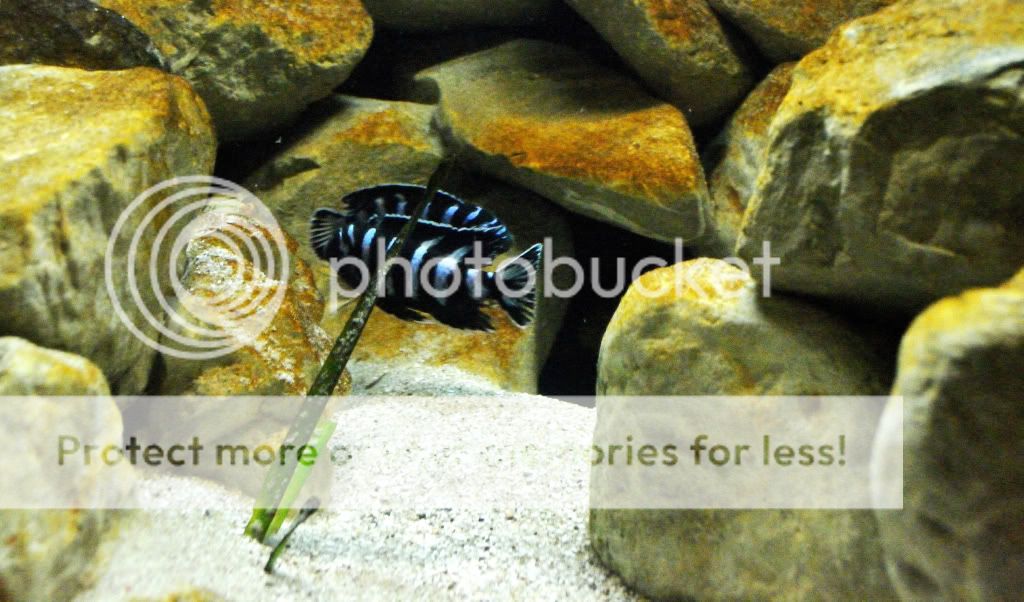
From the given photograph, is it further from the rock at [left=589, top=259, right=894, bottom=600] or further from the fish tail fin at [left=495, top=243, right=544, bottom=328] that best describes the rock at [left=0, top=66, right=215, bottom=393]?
the fish tail fin at [left=495, top=243, right=544, bottom=328]

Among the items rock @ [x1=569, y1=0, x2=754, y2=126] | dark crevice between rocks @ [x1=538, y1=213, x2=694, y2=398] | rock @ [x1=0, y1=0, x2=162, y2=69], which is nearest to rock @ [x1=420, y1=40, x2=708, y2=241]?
rock @ [x1=569, y1=0, x2=754, y2=126]

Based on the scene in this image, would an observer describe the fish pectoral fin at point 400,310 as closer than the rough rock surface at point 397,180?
Yes

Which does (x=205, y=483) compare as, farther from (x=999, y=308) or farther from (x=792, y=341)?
(x=999, y=308)

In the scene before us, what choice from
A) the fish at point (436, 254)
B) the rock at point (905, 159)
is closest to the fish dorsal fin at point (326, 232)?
the fish at point (436, 254)

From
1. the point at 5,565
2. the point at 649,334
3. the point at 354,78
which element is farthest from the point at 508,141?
the point at 5,565

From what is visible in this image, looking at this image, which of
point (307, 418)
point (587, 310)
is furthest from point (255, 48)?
point (587, 310)

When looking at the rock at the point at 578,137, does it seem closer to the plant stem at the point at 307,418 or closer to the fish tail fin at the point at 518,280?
the fish tail fin at the point at 518,280
